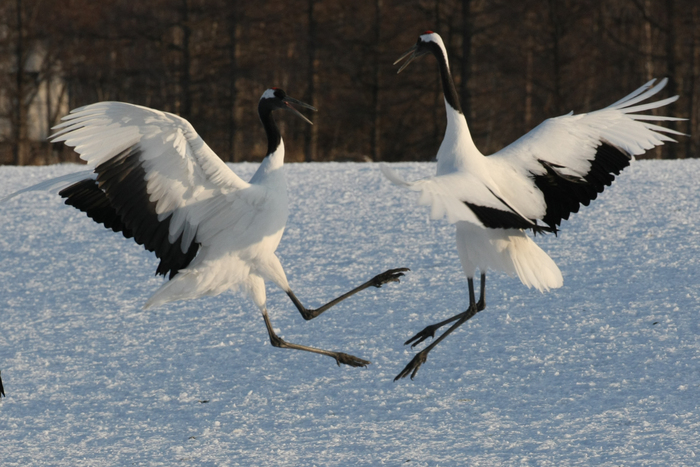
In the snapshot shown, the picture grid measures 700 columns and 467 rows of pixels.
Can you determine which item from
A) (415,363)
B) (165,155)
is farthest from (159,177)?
(415,363)

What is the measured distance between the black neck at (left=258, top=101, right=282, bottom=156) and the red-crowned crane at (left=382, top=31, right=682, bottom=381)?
0.82 meters

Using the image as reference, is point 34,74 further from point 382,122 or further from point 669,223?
point 669,223

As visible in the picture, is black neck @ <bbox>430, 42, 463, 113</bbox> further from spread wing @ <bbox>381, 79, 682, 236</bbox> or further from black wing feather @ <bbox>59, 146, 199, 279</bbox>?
black wing feather @ <bbox>59, 146, 199, 279</bbox>

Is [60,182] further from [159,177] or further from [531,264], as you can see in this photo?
[531,264]

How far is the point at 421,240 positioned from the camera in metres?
8.33

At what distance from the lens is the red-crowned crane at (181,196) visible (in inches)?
169

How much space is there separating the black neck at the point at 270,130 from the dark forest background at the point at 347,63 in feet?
45.7

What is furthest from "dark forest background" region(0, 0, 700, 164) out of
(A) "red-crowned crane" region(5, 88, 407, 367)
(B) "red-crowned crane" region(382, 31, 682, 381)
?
(A) "red-crowned crane" region(5, 88, 407, 367)

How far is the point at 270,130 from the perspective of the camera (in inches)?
201

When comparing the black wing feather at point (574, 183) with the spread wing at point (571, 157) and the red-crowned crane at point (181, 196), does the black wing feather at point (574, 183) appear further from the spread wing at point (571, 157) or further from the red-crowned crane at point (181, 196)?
the red-crowned crane at point (181, 196)

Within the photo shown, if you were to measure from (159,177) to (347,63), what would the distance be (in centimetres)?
1741

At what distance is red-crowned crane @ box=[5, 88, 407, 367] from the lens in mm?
4289

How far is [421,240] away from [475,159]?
3.66 metres

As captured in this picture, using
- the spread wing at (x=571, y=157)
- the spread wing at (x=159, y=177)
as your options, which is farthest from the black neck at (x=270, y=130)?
the spread wing at (x=571, y=157)
